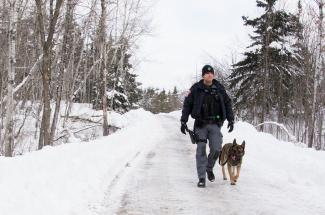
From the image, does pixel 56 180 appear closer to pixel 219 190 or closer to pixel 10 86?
pixel 219 190

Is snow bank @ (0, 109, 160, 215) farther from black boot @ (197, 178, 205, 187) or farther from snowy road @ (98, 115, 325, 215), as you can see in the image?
black boot @ (197, 178, 205, 187)

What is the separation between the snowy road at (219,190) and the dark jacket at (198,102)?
4.22ft

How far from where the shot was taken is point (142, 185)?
8.30 m

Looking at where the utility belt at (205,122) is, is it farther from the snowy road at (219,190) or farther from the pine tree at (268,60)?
the pine tree at (268,60)

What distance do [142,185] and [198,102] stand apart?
6.01 ft

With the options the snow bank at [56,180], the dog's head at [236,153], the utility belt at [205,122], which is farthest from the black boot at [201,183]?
the snow bank at [56,180]

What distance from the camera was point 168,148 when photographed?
15359 mm

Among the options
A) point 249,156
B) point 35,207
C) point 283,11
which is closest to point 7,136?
point 249,156

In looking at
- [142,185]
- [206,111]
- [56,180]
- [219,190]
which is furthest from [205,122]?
[56,180]

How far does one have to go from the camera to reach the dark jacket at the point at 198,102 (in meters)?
8.26

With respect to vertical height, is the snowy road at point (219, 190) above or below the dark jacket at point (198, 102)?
below

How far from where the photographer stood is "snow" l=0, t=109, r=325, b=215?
20.1 feet

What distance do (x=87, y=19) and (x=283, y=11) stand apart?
17973 mm

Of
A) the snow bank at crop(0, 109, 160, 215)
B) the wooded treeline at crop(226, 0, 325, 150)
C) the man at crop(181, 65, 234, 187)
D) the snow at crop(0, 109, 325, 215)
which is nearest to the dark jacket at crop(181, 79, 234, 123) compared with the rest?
the man at crop(181, 65, 234, 187)
